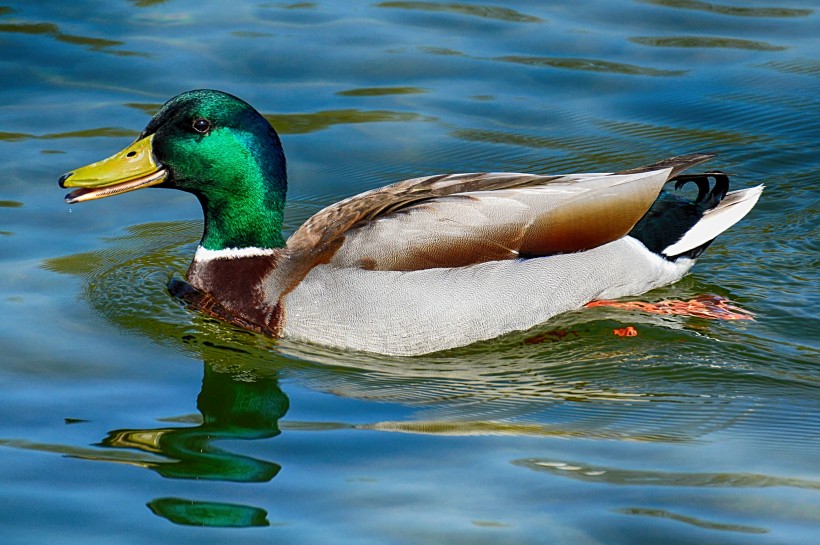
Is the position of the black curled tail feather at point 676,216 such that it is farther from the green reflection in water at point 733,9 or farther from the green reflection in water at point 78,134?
the green reflection in water at point 733,9

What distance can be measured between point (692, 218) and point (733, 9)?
474 centimetres

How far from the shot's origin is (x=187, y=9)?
1159 centimetres

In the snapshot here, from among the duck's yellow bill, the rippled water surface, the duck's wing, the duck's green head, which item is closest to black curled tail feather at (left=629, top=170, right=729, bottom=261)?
the duck's wing

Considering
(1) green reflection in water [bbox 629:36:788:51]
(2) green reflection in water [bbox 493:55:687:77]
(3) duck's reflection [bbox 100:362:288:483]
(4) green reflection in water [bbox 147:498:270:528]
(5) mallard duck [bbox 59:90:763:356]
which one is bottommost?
(4) green reflection in water [bbox 147:498:270:528]

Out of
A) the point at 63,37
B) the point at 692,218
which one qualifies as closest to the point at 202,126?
the point at 692,218

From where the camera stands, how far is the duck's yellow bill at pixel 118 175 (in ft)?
21.7

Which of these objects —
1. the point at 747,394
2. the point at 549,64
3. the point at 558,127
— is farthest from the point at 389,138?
the point at 747,394

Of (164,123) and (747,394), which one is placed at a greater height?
A: (164,123)

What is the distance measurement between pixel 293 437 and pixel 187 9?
23.1ft

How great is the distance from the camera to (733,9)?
11.4 metres

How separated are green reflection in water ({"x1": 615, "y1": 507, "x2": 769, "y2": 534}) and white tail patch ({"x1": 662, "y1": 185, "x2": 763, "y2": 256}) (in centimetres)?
280

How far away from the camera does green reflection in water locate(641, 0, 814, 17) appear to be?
36.7 feet

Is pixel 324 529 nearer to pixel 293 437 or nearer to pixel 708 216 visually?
pixel 293 437

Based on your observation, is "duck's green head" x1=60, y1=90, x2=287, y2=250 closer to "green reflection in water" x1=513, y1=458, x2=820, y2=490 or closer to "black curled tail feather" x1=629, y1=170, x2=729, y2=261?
"black curled tail feather" x1=629, y1=170, x2=729, y2=261
